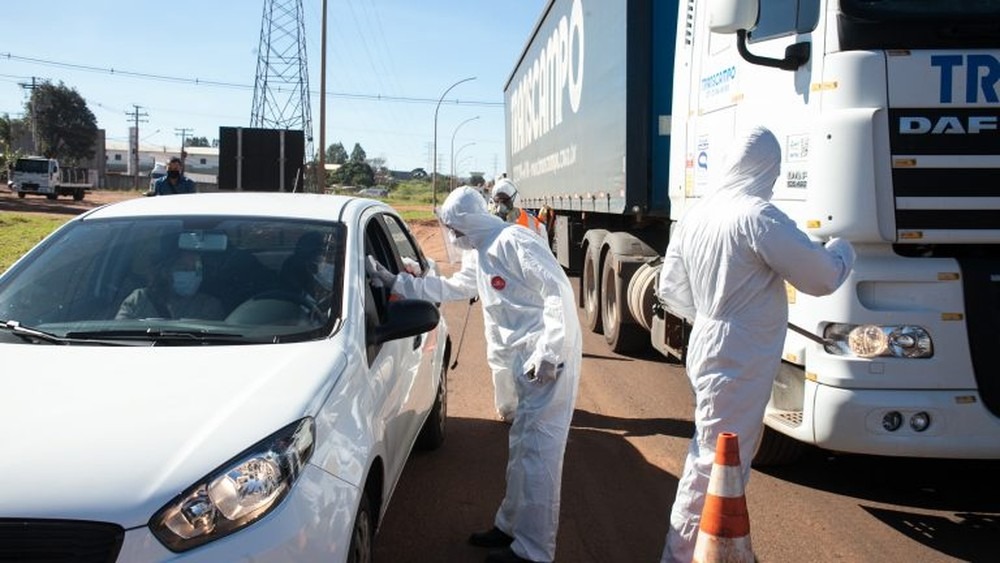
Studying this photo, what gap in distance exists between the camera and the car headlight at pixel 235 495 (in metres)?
2.36

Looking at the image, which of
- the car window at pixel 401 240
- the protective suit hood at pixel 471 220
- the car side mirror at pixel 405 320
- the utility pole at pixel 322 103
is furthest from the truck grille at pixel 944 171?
the utility pole at pixel 322 103

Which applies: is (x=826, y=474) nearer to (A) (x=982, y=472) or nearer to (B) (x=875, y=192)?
(A) (x=982, y=472)

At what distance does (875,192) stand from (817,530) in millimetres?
1777

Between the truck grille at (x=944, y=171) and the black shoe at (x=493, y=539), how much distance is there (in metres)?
2.45

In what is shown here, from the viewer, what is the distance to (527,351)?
13.0 feet

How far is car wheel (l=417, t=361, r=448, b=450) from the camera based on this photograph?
5504 millimetres

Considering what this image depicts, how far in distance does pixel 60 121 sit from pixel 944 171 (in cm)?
9274

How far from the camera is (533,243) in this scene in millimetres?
3982

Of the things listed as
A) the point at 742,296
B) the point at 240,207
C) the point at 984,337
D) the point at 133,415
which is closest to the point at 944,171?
the point at 984,337

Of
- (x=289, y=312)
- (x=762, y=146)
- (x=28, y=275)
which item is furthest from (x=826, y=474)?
(x=28, y=275)

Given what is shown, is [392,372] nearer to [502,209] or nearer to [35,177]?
[502,209]

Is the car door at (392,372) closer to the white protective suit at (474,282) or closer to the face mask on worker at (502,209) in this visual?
the white protective suit at (474,282)

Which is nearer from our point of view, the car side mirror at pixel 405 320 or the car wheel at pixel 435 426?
the car side mirror at pixel 405 320

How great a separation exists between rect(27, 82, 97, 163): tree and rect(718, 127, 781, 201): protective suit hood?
90420mm
